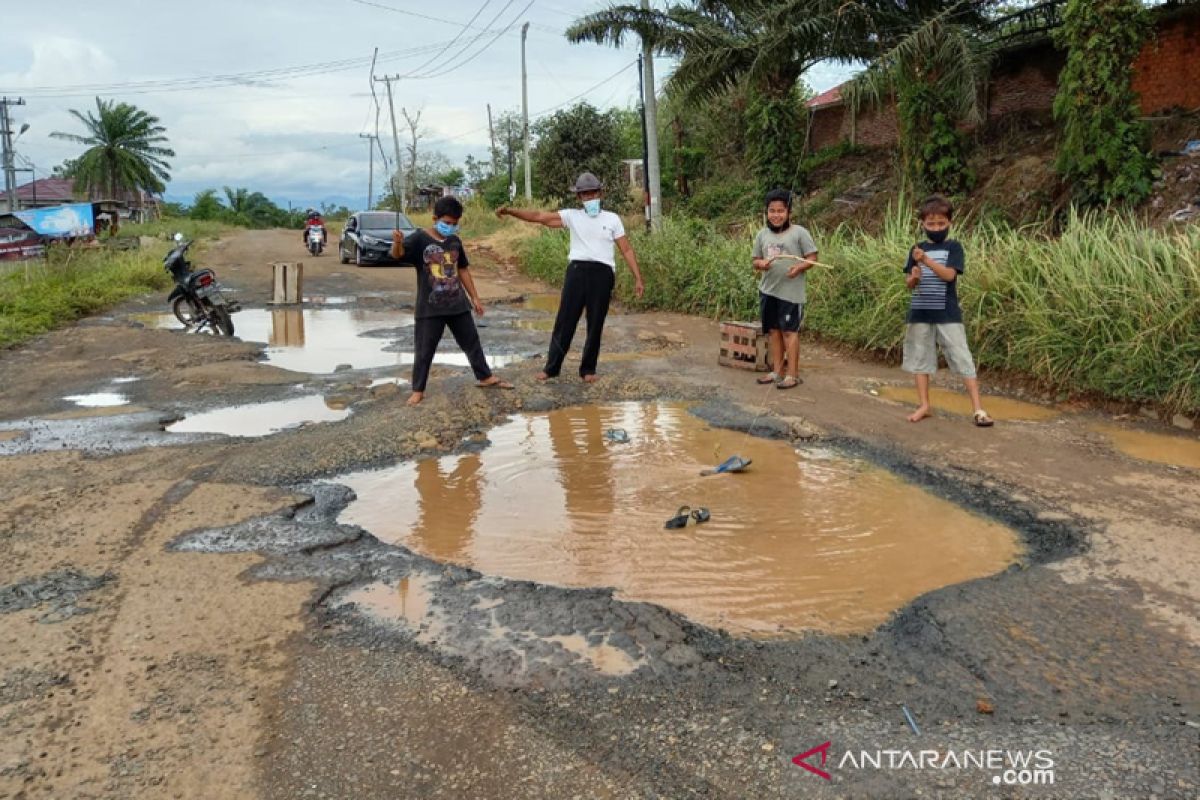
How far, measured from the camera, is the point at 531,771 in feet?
6.93

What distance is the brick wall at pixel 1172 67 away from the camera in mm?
13375

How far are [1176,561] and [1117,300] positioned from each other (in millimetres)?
3518

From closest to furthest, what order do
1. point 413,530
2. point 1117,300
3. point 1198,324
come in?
point 413,530 < point 1198,324 < point 1117,300

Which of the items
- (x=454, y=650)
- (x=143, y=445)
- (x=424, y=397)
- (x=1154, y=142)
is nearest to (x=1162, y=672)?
(x=454, y=650)

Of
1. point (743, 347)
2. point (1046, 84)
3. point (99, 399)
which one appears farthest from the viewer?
point (1046, 84)

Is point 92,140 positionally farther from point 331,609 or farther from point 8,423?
point 331,609

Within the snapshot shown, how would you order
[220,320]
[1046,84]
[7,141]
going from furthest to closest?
[7,141], [1046,84], [220,320]

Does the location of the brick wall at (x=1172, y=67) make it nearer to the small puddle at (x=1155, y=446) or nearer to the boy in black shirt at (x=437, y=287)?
the small puddle at (x=1155, y=446)

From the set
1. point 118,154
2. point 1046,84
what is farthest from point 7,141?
point 1046,84

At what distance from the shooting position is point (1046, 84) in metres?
16.5

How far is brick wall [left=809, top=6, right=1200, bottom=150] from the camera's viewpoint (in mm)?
13453

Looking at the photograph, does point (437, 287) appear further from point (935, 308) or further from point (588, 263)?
point (935, 308)

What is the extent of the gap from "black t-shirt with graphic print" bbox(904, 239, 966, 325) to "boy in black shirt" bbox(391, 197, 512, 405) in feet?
10.2

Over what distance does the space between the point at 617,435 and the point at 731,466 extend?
1.04 meters
